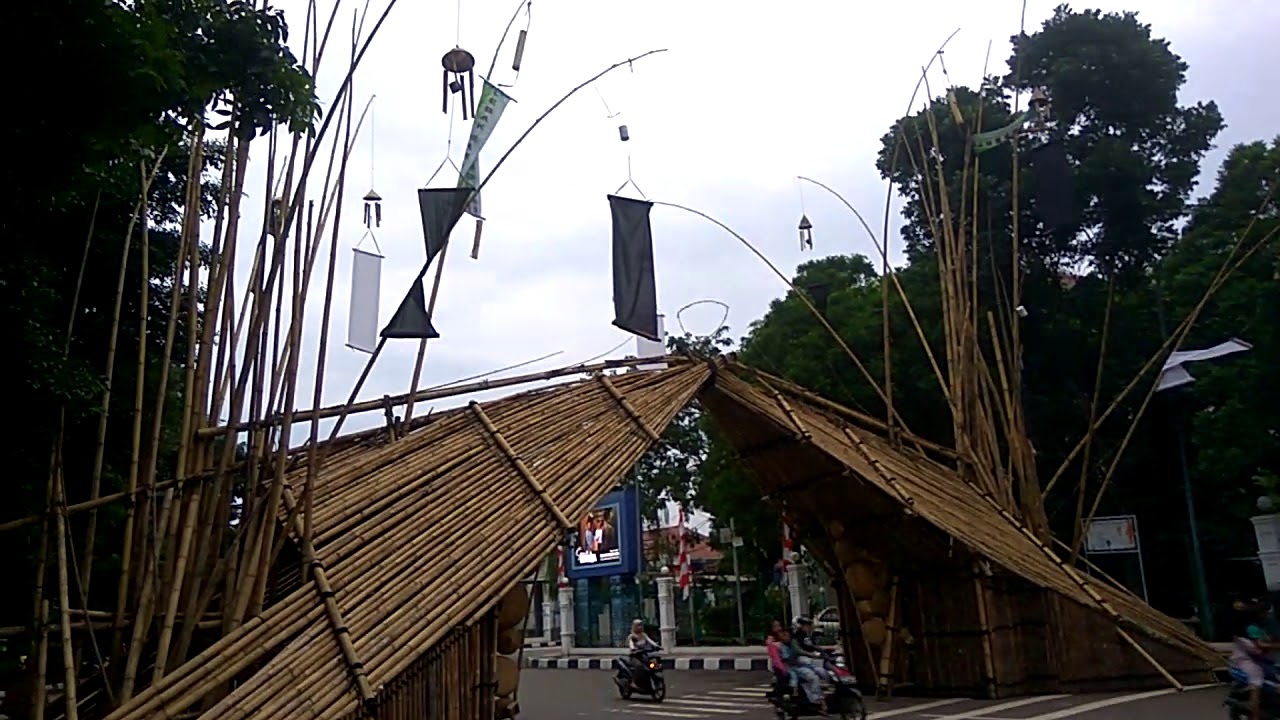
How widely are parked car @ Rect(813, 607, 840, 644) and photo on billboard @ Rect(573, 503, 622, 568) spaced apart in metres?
3.80

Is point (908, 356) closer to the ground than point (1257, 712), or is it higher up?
higher up

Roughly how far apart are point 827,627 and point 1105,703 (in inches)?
373

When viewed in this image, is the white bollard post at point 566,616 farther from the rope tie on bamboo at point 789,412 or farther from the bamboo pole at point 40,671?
the bamboo pole at point 40,671

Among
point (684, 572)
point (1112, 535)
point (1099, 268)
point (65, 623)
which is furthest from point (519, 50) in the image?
point (684, 572)

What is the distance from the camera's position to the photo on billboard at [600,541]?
19.6 m

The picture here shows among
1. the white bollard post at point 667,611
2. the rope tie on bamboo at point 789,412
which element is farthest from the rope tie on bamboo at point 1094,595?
the white bollard post at point 667,611

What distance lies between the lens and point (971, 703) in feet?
27.1

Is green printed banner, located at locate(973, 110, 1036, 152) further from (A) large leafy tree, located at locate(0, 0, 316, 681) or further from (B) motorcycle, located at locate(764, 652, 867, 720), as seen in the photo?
(A) large leafy tree, located at locate(0, 0, 316, 681)

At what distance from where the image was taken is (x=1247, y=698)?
20.4 feet

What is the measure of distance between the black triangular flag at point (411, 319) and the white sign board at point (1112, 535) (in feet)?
26.8

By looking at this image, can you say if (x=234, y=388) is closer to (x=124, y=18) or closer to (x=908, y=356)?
(x=124, y=18)

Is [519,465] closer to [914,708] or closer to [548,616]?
[914,708]

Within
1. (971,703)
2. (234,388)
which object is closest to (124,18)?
(234,388)

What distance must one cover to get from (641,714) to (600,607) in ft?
37.4
